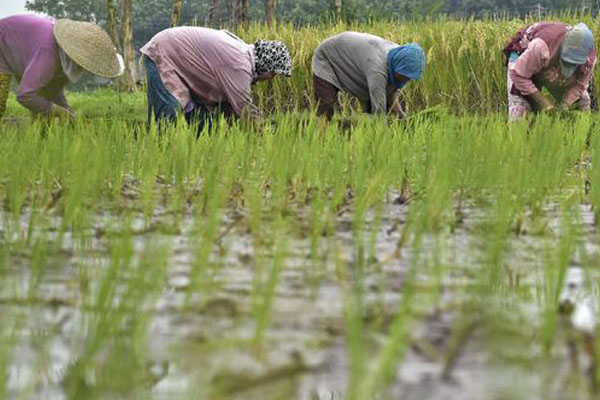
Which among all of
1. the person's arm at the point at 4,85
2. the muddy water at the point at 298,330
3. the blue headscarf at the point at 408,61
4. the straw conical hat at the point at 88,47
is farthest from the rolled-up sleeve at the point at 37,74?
the muddy water at the point at 298,330

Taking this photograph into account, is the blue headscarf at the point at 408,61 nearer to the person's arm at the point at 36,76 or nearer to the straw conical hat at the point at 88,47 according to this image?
the straw conical hat at the point at 88,47

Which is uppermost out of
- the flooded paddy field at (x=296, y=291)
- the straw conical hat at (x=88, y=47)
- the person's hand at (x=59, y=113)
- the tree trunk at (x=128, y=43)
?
the flooded paddy field at (x=296, y=291)

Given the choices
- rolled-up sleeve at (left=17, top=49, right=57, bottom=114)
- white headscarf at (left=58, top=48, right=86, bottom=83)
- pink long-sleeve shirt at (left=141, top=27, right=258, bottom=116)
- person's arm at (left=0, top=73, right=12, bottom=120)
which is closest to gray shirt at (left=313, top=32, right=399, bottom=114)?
pink long-sleeve shirt at (left=141, top=27, right=258, bottom=116)

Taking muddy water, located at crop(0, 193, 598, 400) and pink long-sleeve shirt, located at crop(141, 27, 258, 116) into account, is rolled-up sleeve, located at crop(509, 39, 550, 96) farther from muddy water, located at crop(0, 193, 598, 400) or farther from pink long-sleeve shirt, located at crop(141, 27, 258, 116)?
muddy water, located at crop(0, 193, 598, 400)

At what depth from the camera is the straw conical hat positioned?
409cm

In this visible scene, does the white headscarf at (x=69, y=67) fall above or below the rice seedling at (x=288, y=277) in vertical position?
below

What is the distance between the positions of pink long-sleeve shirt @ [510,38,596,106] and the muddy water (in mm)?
3636

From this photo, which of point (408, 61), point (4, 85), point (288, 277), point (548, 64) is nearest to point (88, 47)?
point (4, 85)

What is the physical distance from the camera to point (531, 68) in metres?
5.13

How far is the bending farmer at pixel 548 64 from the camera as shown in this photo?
5.04 metres

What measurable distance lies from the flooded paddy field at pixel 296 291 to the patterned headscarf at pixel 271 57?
1860mm

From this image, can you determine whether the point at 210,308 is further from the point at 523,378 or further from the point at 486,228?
the point at 486,228

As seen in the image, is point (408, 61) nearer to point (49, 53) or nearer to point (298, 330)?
point (49, 53)

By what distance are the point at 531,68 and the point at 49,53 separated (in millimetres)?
2753
